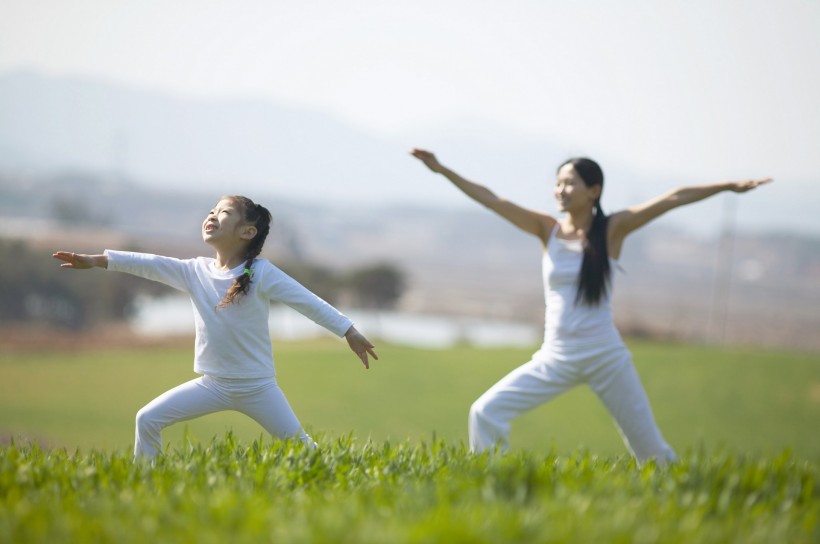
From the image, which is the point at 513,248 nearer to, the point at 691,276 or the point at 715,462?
the point at 691,276

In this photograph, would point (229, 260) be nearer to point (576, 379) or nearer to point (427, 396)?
point (576, 379)

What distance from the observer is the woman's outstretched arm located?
5750mm

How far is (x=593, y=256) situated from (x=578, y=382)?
0.73 metres

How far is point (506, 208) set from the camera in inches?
227

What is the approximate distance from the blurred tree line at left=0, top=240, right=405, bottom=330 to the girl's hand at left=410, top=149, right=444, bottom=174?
97.6 feet

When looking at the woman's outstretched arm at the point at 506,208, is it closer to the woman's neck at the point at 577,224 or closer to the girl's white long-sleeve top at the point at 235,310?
the woman's neck at the point at 577,224

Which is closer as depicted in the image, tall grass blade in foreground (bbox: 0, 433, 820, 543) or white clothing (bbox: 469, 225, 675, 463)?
tall grass blade in foreground (bbox: 0, 433, 820, 543)

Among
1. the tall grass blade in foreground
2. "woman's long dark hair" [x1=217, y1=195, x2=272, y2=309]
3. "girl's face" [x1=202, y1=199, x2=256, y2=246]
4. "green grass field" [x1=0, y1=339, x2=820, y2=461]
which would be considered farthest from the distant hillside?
the tall grass blade in foreground

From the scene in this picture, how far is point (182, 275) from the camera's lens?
5133 millimetres

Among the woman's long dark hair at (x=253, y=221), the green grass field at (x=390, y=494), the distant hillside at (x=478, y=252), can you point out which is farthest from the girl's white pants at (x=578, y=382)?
the distant hillside at (x=478, y=252)

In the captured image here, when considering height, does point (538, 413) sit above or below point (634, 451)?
below

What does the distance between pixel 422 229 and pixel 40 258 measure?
82.5 meters

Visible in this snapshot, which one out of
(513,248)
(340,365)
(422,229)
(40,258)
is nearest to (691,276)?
(513,248)

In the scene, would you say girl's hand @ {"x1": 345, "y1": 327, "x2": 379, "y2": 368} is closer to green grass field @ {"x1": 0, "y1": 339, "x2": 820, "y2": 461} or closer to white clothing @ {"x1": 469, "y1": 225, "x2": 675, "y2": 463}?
white clothing @ {"x1": 469, "y1": 225, "x2": 675, "y2": 463}
